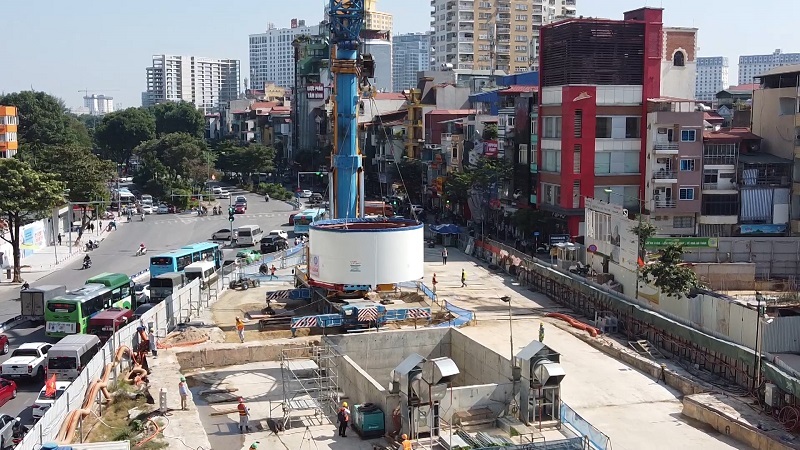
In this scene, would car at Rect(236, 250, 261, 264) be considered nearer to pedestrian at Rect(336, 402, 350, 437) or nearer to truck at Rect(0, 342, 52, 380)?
truck at Rect(0, 342, 52, 380)

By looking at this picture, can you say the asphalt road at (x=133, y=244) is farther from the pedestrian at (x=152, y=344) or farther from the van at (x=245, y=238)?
the van at (x=245, y=238)

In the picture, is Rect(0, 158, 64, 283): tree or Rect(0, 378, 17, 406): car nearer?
Rect(0, 378, 17, 406): car

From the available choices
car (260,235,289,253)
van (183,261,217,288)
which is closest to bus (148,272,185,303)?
van (183,261,217,288)

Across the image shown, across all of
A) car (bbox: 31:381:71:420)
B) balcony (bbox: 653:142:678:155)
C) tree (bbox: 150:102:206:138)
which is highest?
tree (bbox: 150:102:206:138)

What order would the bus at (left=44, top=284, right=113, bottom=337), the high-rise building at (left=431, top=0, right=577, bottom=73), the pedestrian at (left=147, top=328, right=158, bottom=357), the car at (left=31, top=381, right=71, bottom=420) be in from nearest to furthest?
the car at (left=31, top=381, right=71, bottom=420) < the pedestrian at (left=147, top=328, right=158, bottom=357) < the bus at (left=44, top=284, right=113, bottom=337) < the high-rise building at (left=431, top=0, right=577, bottom=73)

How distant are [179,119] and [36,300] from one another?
348 ft

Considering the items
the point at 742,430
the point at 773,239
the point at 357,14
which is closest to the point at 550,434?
the point at 742,430

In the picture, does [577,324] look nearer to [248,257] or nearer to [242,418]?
[242,418]

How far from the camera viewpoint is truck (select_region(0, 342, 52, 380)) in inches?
1154

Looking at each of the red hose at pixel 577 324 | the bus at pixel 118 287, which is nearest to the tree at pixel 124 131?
the bus at pixel 118 287

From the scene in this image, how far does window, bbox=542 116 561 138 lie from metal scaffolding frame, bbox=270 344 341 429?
3088 cm

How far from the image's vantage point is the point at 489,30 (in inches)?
5581

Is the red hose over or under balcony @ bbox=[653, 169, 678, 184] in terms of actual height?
under

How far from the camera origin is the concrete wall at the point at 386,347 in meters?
34.7
